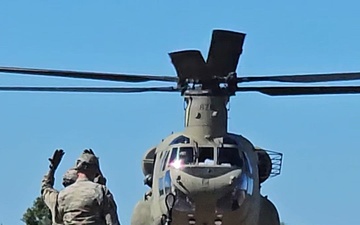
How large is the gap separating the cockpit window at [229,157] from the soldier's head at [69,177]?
32.4 feet

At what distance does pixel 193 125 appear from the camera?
66.0ft

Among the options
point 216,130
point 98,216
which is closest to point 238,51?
point 216,130

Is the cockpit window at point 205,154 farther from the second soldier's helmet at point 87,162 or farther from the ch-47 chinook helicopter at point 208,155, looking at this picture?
the second soldier's helmet at point 87,162

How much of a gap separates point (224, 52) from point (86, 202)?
9.58 m

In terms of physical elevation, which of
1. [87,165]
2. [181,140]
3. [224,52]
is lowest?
[181,140]

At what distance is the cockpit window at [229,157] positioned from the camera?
19578 mm

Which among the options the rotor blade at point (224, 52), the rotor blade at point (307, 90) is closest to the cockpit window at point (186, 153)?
the rotor blade at point (224, 52)

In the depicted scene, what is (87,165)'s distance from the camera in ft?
31.4

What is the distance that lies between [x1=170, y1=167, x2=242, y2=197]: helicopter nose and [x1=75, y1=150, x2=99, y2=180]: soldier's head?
9513 mm

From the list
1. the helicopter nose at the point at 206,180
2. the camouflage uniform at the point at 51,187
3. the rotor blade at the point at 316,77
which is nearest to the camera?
the camouflage uniform at the point at 51,187

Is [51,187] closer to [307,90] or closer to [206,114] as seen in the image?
[307,90]

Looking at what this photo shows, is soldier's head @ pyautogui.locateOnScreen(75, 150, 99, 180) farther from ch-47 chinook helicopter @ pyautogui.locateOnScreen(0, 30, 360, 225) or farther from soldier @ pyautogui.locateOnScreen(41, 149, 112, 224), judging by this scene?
ch-47 chinook helicopter @ pyautogui.locateOnScreen(0, 30, 360, 225)

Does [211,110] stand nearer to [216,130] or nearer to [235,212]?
[216,130]

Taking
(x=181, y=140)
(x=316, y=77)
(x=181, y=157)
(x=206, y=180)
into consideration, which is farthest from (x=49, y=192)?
(x=181, y=140)
